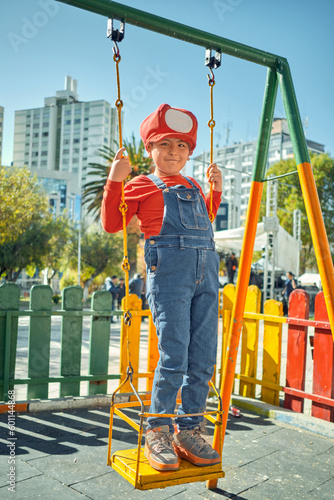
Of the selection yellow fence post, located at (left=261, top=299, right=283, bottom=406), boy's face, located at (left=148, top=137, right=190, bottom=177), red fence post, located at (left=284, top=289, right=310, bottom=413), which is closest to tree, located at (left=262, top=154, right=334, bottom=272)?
yellow fence post, located at (left=261, top=299, right=283, bottom=406)

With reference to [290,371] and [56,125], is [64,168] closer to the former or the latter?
[56,125]

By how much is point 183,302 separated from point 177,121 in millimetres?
967

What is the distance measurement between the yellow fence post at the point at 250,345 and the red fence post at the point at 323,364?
2.44ft

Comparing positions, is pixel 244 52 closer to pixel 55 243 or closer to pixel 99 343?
pixel 99 343

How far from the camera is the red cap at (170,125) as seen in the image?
2.46 metres

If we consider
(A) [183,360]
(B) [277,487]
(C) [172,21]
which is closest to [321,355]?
(B) [277,487]

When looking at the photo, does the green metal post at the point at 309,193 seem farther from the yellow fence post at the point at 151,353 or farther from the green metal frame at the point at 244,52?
the yellow fence post at the point at 151,353

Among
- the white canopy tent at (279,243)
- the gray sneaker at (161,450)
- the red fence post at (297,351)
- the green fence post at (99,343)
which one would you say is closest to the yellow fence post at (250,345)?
the red fence post at (297,351)

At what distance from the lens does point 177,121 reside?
2.47m

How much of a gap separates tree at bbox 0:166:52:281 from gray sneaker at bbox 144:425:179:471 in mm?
20882

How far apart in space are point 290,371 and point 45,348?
231cm

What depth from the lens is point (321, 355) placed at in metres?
4.05

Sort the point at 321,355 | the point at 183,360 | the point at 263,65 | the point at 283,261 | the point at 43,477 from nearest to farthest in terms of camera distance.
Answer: the point at 183,360 < the point at 43,477 < the point at 263,65 < the point at 321,355 < the point at 283,261

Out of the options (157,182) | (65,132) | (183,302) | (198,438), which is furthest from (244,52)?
(65,132)
